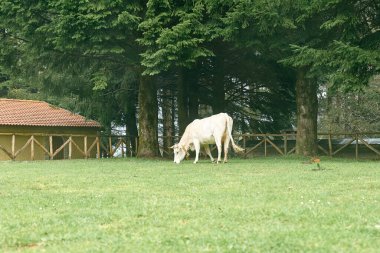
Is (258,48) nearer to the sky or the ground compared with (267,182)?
nearer to the sky

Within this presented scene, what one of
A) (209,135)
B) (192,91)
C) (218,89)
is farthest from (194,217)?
(192,91)

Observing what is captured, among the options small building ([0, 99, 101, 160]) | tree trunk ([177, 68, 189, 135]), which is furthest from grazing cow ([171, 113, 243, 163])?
small building ([0, 99, 101, 160])

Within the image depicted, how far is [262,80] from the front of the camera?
29734mm

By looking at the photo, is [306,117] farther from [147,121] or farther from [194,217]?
[194,217]

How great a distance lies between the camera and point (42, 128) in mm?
34312

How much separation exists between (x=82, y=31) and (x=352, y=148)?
13.9 m

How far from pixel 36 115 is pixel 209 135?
17543 millimetres

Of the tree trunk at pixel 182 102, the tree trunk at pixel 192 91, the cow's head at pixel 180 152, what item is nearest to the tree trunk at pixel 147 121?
the cow's head at pixel 180 152

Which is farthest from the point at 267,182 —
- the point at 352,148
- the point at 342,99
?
the point at 342,99

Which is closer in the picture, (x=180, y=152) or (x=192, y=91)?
(x=180, y=152)

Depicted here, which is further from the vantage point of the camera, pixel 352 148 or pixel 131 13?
pixel 352 148

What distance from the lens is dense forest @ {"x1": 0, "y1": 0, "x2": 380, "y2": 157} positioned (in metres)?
19.3

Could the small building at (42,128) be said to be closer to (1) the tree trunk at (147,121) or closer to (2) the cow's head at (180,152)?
(1) the tree trunk at (147,121)

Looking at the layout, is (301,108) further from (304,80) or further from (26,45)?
(26,45)
